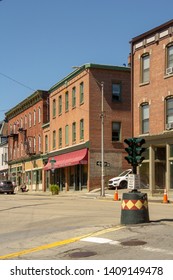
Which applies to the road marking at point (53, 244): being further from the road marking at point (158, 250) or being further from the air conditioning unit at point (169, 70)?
the air conditioning unit at point (169, 70)

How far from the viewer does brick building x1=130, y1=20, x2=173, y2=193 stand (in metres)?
34.6

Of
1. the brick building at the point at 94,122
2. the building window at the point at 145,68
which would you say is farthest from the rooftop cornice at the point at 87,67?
the building window at the point at 145,68

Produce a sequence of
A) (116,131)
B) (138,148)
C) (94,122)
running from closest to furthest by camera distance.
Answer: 1. (138,148)
2. (94,122)
3. (116,131)

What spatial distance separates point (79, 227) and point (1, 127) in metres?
70.4

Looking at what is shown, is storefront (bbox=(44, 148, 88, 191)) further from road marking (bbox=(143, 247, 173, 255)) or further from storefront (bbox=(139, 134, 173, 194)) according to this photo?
road marking (bbox=(143, 247, 173, 255))

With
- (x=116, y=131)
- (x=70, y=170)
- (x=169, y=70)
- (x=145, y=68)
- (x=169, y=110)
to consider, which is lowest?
(x=70, y=170)

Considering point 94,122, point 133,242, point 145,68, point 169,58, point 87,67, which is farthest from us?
point 94,122

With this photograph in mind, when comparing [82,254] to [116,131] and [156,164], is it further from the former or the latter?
[116,131]

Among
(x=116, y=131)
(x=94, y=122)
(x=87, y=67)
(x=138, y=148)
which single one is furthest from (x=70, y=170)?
(x=138, y=148)

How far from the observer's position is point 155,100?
36062 mm

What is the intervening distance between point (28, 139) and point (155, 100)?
3218cm

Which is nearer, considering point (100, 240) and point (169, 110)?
point (100, 240)

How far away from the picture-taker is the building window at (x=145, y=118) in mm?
37094
